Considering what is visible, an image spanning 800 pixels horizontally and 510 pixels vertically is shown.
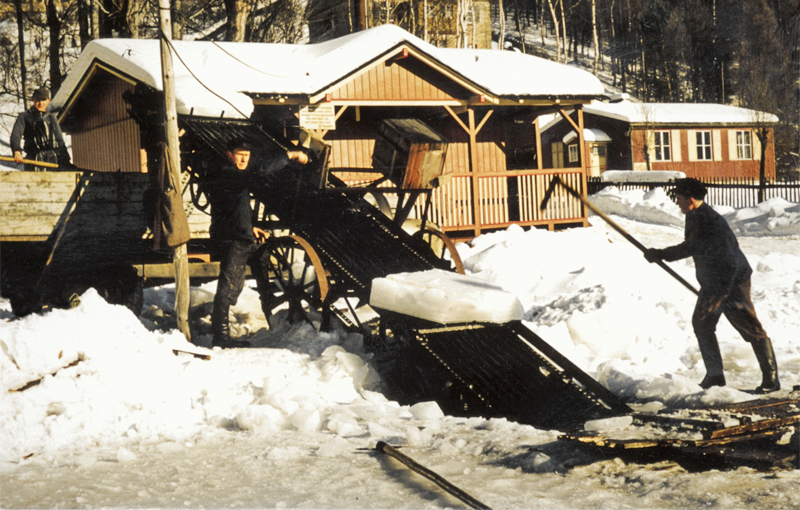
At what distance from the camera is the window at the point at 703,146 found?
1559 inches

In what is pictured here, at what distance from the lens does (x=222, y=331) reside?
7.47m

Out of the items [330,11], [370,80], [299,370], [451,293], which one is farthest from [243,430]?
[330,11]

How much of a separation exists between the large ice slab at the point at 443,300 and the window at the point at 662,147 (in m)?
35.8

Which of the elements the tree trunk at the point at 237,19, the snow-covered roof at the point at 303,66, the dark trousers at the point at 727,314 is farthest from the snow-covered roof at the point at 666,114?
the dark trousers at the point at 727,314

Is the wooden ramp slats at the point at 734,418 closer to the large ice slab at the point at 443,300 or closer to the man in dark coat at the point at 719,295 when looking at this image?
the man in dark coat at the point at 719,295

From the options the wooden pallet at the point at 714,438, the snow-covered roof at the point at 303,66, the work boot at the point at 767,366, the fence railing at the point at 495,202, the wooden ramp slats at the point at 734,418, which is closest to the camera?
the wooden pallet at the point at 714,438

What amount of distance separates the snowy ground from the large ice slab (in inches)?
27.2

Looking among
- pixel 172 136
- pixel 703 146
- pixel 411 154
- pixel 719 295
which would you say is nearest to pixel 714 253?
pixel 719 295

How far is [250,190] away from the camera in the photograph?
7.86 metres

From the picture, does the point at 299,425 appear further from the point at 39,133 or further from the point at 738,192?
the point at 738,192

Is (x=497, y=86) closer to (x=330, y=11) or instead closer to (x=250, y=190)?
(x=250, y=190)

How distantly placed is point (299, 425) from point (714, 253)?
362 cm

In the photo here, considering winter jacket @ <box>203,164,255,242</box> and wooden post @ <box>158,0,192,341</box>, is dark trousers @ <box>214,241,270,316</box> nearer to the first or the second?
winter jacket @ <box>203,164,255,242</box>

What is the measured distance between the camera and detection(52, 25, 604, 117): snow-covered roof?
13562 millimetres
